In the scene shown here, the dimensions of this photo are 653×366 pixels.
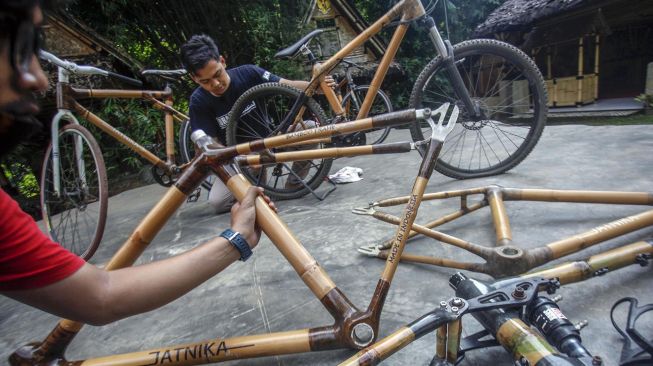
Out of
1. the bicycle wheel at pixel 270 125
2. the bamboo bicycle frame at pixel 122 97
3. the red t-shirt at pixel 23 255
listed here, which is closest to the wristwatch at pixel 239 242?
the red t-shirt at pixel 23 255

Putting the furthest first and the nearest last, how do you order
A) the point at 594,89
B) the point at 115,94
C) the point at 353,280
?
the point at 594,89 < the point at 115,94 < the point at 353,280

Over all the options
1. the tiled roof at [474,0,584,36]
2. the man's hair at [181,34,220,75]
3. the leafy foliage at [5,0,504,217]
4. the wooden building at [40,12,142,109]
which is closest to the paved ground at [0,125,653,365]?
the man's hair at [181,34,220,75]

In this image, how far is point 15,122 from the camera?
23.5 inches

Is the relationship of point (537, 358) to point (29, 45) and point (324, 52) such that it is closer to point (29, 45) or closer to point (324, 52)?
point (29, 45)

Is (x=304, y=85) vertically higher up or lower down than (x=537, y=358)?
higher up

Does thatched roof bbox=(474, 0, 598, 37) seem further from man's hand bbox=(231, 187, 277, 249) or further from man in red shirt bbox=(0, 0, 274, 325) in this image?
man in red shirt bbox=(0, 0, 274, 325)

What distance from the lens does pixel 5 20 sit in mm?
558

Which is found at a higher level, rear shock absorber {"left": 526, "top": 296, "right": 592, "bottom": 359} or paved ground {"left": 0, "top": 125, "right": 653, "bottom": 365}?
rear shock absorber {"left": 526, "top": 296, "right": 592, "bottom": 359}

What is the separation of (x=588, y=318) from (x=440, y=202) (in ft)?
3.72

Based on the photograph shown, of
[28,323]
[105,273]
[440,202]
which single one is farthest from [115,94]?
[440,202]

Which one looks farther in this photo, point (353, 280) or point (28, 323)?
point (28, 323)

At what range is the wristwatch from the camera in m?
0.93

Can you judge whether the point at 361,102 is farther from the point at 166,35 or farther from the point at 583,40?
the point at 583,40

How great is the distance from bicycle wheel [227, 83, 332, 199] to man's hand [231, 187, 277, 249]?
1400mm
